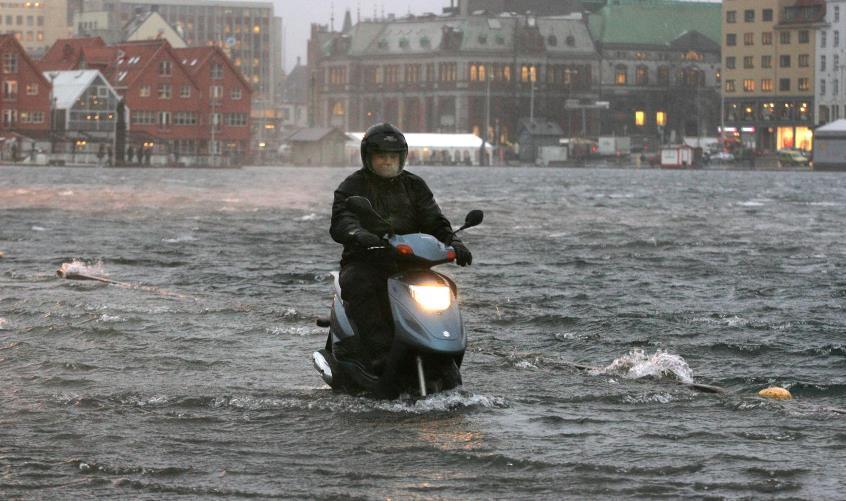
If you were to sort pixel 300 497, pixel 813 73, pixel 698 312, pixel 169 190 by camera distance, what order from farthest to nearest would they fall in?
pixel 813 73 < pixel 169 190 < pixel 698 312 < pixel 300 497

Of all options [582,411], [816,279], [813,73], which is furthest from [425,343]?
[813,73]

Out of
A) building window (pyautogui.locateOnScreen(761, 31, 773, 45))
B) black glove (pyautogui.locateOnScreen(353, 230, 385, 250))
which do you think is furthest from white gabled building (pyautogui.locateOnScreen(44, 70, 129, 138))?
black glove (pyautogui.locateOnScreen(353, 230, 385, 250))

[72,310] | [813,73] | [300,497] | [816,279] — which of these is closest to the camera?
[300,497]

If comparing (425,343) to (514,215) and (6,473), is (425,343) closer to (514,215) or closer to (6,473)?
(6,473)

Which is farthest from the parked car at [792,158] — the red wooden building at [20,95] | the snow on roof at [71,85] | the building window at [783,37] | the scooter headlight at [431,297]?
the scooter headlight at [431,297]

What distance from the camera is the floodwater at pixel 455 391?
9547 mm

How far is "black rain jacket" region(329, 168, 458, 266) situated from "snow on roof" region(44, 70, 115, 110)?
140m

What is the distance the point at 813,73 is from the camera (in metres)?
183

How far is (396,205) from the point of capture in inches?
473

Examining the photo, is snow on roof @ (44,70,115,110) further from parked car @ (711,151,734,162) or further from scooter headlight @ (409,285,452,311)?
scooter headlight @ (409,285,452,311)

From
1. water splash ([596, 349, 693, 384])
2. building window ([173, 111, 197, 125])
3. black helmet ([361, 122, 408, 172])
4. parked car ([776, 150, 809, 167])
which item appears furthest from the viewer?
parked car ([776, 150, 809, 167])

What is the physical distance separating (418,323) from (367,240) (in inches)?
27.7

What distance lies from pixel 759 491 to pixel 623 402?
335cm

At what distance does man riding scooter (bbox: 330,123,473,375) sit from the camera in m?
11.6
